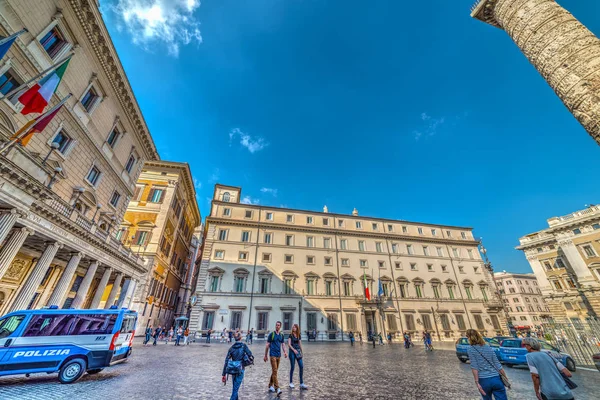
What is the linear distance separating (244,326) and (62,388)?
21.0m

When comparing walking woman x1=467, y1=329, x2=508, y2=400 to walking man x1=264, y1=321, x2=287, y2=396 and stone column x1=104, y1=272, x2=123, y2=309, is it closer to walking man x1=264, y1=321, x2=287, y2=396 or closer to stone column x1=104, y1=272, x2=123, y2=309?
walking man x1=264, y1=321, x2=287, y2=396

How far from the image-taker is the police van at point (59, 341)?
6930 mm

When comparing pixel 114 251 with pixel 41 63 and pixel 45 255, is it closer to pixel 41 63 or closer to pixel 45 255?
pixel 45 255

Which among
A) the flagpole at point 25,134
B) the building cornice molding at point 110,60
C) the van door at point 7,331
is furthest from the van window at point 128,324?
the building cornice molding at point 110,60

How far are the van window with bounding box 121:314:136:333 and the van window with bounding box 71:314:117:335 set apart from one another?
627 millimetres

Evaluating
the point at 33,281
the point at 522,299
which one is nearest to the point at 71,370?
the point at 33,281

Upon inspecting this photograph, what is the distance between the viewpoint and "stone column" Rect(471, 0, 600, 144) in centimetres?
777

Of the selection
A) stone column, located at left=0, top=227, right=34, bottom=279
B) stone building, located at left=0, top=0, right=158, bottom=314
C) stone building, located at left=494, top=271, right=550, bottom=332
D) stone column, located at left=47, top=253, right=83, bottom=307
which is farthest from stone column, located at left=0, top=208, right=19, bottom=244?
stone building, located at left=494, top=271, right=550, bottom=332

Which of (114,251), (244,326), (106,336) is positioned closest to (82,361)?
(106,336)

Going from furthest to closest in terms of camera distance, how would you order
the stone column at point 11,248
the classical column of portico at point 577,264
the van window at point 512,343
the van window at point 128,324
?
the classical column of portico at point 577,264 → the van window at point 512,343 → the stone column at point 11,248 → the van window at point 128,324

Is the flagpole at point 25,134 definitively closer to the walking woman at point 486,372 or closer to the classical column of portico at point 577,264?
the walking woman at point 486,372

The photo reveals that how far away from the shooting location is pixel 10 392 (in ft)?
19.1

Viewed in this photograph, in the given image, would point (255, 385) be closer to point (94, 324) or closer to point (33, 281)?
point (94, 324)

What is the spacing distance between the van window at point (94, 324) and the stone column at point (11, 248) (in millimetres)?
4744
